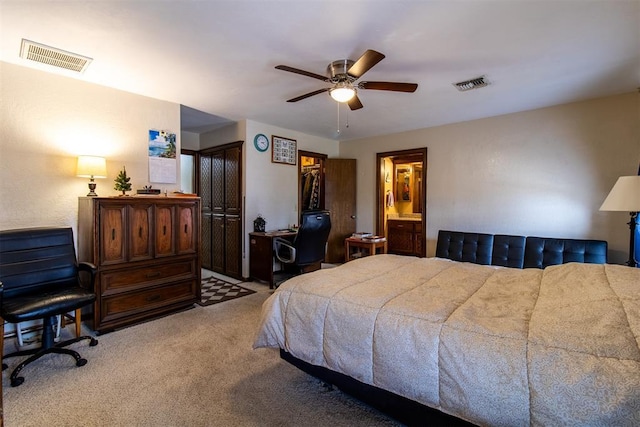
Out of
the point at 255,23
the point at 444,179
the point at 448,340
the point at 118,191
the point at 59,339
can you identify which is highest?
the point at 255,23

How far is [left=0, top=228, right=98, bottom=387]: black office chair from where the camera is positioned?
2.12 meters

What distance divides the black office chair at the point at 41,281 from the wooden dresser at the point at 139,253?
203mm

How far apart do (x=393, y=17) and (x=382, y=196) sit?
3.76m

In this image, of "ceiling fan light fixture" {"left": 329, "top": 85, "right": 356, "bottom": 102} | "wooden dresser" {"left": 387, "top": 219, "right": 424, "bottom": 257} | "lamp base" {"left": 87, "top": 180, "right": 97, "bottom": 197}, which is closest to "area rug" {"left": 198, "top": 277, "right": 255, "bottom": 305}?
"lamp base" {"left": 87, "top": 180, "right": 97, "bottom": 197}

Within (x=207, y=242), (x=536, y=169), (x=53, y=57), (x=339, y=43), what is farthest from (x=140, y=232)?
(x=536, y=169)

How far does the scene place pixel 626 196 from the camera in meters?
2.33

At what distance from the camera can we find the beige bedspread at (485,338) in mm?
998

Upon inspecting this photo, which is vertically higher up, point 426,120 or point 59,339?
point 426,120

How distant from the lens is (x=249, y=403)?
6.01ft

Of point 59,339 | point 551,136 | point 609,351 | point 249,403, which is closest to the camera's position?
point 609,351

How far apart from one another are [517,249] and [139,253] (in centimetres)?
439

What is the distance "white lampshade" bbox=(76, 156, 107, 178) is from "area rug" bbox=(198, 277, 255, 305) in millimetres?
1771

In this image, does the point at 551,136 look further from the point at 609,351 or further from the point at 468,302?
the point at 609,351

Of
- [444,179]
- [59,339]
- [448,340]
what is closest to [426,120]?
[444,179]
